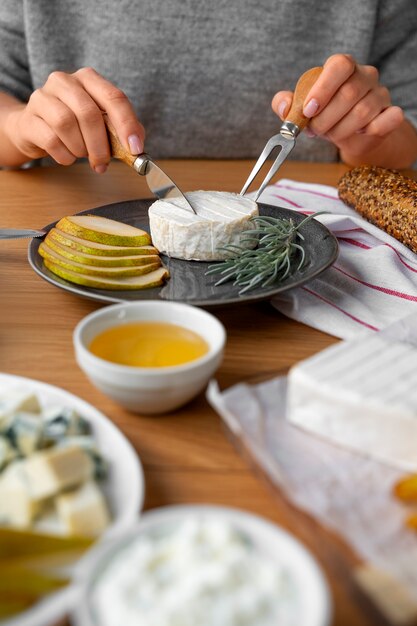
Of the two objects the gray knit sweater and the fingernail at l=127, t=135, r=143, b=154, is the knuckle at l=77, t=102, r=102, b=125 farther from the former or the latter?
the gray knit sweater

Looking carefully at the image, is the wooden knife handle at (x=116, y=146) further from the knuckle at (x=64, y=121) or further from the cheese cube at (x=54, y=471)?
the cheese cube at (x=54, y=471)

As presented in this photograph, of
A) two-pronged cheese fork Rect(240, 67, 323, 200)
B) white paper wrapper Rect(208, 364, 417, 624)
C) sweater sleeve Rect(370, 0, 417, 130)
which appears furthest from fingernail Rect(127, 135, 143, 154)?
sweater sleeve Rect(370, 0, 417, 130)

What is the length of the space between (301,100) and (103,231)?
57 cm

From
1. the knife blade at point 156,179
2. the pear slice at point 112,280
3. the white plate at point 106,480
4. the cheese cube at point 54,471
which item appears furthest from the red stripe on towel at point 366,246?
the cheese cube at point 54,471

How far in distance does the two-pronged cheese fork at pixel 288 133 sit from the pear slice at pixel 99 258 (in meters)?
0.32

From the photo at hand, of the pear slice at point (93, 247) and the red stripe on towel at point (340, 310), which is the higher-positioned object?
the red stripe on towel at point (340, 310)

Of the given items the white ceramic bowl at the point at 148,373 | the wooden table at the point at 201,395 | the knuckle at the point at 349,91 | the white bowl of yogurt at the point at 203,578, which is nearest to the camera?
the white bowl of yogurt at the point at 203,578

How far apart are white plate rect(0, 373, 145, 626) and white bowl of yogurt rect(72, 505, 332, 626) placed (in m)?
0.04

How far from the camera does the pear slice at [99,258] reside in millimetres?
1232

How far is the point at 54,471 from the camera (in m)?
0.72

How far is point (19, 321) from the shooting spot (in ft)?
3.93

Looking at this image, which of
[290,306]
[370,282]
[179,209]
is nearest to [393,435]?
[290,306]

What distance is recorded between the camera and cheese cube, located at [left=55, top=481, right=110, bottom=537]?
27.5 inches

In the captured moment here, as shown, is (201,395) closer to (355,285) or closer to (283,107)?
(355,285)
